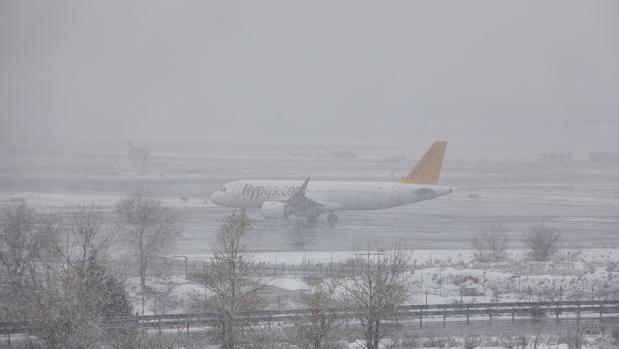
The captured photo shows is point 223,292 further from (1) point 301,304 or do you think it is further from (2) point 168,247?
(2) point 168,247

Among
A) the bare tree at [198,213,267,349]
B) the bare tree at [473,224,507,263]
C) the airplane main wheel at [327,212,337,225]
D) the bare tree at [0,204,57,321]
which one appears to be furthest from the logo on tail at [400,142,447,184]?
the bare tree at [198,213,267,349]

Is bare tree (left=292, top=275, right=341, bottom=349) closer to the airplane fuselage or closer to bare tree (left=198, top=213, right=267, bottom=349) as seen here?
bare tree (left=198, top=213, right=267, bottom=349)

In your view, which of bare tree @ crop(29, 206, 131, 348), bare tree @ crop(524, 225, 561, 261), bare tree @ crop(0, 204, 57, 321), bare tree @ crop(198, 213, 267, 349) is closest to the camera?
bare tree @ crop(29, 206, 131, 348)

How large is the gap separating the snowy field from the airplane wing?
105cm

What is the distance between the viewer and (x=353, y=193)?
68500 millimetres

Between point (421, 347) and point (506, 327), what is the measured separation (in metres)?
5.01

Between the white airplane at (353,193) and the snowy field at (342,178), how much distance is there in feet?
4.55

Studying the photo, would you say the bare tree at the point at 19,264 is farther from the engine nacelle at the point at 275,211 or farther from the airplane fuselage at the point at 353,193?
the airplane fuselage at the point at 353,193

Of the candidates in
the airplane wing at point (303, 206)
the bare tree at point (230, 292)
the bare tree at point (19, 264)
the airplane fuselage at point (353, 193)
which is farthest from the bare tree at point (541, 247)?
the bare tree at point (230, 292)

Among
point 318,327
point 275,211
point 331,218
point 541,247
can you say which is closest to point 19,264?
point 318,327

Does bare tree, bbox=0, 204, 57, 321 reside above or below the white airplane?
below

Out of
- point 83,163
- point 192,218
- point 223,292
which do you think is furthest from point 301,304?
point 83,163

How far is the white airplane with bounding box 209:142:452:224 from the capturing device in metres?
66.6

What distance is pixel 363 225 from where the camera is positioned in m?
64.4
